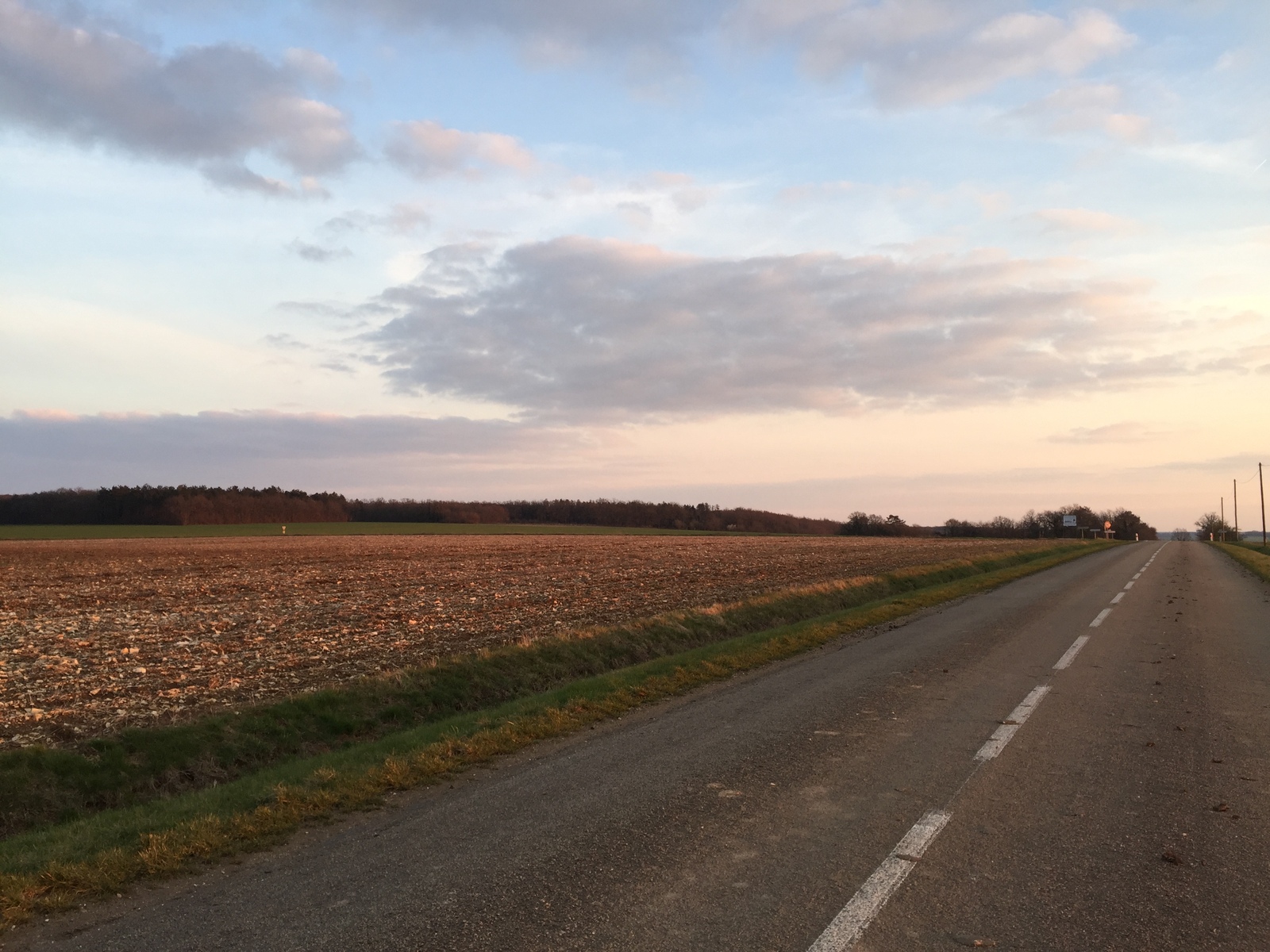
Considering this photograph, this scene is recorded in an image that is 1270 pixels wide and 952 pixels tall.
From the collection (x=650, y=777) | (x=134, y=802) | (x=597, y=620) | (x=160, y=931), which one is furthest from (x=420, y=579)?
(x=160, y=931)

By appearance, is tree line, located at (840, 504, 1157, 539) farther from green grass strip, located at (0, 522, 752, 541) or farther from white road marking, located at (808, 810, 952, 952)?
white road marking, located at (808, 810, 952, 952)

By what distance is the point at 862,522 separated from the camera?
184m

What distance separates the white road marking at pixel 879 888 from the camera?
464 centimetres

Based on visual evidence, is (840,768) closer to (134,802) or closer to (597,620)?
(134,802)

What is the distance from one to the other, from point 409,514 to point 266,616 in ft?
482

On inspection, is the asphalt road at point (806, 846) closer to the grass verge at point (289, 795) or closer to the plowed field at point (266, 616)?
the grass verge at point (289, 795)

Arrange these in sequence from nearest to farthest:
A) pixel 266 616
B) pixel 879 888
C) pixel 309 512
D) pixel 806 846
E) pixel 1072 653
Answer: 1. pixel 879 888
2. pixel 806 846
3. pixel 1072 653
4. pixel 266 616
5. pixel 309 512

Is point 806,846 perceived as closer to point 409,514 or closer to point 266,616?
point 266,616

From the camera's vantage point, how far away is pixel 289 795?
7.57 meters

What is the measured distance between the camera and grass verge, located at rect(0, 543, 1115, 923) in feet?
19.4

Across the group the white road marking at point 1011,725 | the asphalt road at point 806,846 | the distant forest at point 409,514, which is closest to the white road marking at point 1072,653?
the white road marking at point 1011,725

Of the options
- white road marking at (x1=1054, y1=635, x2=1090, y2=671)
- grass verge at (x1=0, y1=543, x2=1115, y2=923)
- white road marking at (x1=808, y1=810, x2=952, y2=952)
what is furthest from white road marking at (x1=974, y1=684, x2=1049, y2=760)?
grass verge at (x1=0, y1=543, x2=1115, y2=923)

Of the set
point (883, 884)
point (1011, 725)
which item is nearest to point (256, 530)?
point (1011, 725)

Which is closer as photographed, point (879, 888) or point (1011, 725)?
point (879, 888)
